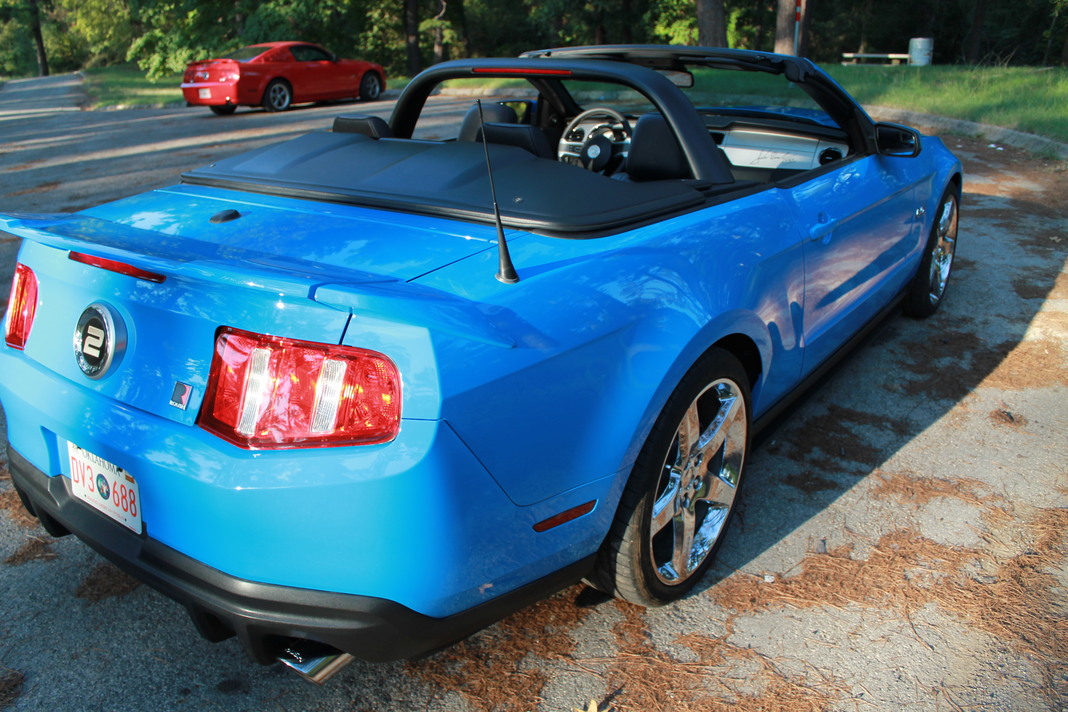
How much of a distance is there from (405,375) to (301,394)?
0.74ft

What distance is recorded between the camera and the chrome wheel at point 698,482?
233 centimetres

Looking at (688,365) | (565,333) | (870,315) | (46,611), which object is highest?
(565,333)

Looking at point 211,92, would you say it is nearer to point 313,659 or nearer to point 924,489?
point 924,489

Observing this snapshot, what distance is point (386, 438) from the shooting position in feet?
5.35

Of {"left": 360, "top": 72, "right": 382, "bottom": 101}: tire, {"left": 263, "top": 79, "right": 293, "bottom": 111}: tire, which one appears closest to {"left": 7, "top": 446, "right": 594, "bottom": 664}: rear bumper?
{"left": 263, "top": 79, "right": 293, "bottom": 111}: tire

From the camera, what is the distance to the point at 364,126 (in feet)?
11.2

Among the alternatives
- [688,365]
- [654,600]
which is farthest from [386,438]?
[654,600]

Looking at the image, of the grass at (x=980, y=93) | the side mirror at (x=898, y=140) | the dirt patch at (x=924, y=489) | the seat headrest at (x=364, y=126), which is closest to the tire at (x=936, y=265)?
the side mirror at (x=898, y=140)

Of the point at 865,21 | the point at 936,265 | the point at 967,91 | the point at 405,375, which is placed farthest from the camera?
the point at 865,21

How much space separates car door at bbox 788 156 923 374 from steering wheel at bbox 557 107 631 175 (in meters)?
0.95

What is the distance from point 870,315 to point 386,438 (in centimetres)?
280

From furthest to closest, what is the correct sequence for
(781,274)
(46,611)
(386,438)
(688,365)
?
(781,274), (46,611), (688,365), (386,438)

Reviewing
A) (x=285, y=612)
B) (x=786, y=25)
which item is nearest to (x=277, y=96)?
(x=786, y=25)

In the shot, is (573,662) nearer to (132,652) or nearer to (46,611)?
(132,652)
